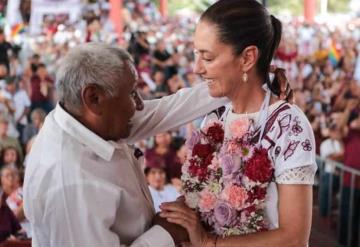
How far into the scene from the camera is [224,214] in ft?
5.28

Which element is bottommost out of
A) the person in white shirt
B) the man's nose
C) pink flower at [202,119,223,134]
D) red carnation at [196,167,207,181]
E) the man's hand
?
the person in white shirt

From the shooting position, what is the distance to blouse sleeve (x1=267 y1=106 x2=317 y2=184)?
1467 mm

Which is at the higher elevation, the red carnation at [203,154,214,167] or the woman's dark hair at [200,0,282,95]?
the woman's dark hair at [200,0,282,95]

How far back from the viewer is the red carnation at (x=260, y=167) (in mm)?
1525

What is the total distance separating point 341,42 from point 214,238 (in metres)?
10.2

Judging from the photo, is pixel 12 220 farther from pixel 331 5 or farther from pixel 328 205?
pixel 331 5

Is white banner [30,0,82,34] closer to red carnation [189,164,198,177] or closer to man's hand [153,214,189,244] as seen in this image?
red carnation [189,164,198,177]

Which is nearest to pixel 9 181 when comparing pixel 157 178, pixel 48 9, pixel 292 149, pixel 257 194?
pixel 157 178

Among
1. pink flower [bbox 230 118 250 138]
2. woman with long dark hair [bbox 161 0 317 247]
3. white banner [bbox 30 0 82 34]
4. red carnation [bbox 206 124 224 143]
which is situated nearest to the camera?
woman with long dark hair [bbox 161 0 317 247]

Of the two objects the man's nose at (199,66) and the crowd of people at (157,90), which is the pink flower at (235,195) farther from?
the crowd of people at (157,90)

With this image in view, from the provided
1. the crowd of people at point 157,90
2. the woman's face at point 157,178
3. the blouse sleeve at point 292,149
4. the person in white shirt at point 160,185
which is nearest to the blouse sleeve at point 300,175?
the blouse sleeve at point 292,149

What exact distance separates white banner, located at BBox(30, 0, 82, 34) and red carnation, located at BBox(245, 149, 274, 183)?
12.6ft

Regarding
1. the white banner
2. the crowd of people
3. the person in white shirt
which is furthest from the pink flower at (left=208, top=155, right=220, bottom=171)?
the white banner

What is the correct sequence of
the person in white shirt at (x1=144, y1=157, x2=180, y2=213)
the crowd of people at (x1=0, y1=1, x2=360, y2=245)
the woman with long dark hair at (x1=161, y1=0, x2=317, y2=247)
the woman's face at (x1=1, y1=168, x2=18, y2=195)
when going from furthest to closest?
1. the crowd of people at (x1=0, y1=1, x2=360, y2=245)
2. the person in white shirt at (x1=144, y1=157, x2=180, y2=213)
3. the woman's face at (x1=1, y1=168, x2=18, y2=195)
4. the woman with long dark hair at (x1=161, y1=0, x2=317, y2=247)
